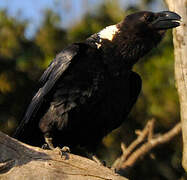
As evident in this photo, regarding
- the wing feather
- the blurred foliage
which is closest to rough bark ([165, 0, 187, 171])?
the wing feather

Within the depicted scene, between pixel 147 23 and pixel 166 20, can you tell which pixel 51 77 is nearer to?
pixel 147 23

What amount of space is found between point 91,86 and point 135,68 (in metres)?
3.46

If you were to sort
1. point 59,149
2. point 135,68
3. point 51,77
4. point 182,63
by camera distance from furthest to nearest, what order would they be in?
point 135,68
point 51,77
point 182,63
point 59,149

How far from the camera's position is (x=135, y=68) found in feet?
27.1

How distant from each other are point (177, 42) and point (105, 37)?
834mm

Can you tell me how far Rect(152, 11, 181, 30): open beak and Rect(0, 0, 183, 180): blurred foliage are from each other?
7.49 ft

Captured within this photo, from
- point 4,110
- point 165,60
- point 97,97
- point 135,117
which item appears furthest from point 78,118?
point 165,60

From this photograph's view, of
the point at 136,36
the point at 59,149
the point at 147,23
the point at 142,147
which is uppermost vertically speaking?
the point at 147,23

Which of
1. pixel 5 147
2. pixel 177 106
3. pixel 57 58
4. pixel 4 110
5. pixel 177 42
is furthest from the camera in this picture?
pixel 177 106

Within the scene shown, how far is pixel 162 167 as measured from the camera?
7352 millimetres

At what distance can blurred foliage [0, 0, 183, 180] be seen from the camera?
7262 mm

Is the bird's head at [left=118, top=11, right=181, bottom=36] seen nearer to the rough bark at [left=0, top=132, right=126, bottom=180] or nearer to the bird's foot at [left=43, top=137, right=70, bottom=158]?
the bird's foot at [left=43, top=137, right=70, bottom=158]

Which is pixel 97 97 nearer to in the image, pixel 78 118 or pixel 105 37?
pixel 78 118

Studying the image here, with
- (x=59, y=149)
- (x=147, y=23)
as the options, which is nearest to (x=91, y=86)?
(x=59, y=149)
